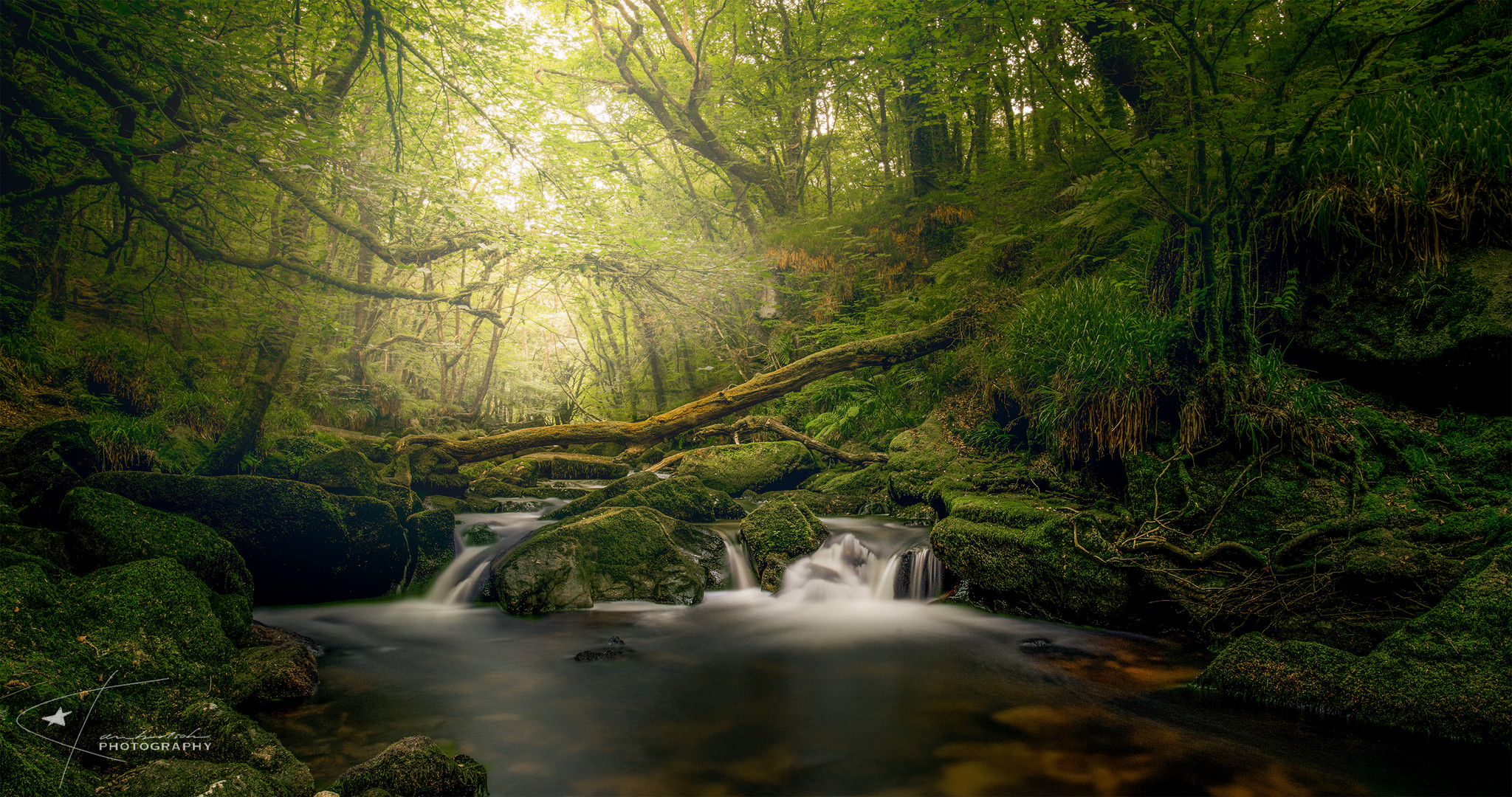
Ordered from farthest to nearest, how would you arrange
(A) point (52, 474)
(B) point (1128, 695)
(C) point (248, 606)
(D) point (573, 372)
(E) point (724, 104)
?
(D) point (573, 372) → (E) point (724, 104) → (A) point (52, 474) → (C) point (248, 606) → (B) point (1128, 695)

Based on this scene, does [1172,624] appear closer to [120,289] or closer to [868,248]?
[868,248]

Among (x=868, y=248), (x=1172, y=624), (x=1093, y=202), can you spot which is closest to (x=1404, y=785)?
(x=1172, y=624)

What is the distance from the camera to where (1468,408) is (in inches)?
164

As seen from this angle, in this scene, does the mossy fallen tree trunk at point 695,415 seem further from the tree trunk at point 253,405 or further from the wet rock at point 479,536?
the wet rock at point 479,536

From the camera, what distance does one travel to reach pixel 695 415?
9664 mm

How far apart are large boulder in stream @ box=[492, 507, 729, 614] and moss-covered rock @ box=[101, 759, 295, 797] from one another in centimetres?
A: 355

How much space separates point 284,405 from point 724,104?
34.1 ft

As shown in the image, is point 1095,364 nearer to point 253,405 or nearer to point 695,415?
point 695,415

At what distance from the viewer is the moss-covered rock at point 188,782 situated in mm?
2021

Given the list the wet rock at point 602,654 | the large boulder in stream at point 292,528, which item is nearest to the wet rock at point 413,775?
the wet rock at point 602,654

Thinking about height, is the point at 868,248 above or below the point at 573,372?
above

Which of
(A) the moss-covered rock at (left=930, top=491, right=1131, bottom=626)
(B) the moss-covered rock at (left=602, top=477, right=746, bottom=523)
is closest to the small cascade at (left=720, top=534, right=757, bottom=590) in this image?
(B) the moss-covered rock at (left=602, top=477, right=746, bottom=523)

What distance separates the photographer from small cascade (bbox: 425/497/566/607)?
6.23 m

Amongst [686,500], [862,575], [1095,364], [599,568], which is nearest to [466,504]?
[686,500]
